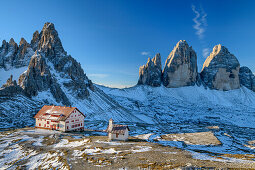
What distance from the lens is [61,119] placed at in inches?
2178

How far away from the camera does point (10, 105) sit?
83.2 m

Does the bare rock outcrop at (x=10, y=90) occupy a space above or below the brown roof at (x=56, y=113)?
above

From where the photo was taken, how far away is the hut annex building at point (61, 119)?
5509 centimetres

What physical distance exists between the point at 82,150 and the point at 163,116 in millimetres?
120698

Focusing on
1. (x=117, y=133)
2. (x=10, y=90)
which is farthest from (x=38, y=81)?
(x=117, y=133)

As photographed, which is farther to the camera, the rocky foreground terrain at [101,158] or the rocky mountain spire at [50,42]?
the rocky mountain spire at [50,42]

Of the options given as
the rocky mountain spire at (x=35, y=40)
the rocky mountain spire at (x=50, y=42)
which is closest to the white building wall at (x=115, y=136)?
the rocky mountain spire at (x=50, y=42)

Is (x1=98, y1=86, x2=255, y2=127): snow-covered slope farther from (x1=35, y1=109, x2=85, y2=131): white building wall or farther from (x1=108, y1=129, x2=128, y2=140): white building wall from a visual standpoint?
(x1=108, y1=129, x2=128, y2=140): white building wall

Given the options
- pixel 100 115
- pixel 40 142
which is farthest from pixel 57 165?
pixel 100 115

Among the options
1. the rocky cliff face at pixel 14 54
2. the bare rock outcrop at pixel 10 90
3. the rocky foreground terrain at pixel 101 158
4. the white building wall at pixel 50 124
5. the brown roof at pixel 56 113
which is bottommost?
the rocky foreground terrain at pixel 101 158

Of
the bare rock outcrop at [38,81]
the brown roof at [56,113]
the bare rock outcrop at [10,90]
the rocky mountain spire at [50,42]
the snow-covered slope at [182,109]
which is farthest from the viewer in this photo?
the rocky mountain spire at [50,42]

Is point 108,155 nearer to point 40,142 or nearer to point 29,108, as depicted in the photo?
point 40,142

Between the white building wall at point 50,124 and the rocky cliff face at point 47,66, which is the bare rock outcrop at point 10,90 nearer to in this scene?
the rocky cliff face at point 47,66

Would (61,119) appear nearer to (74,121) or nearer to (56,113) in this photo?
(56,113)
